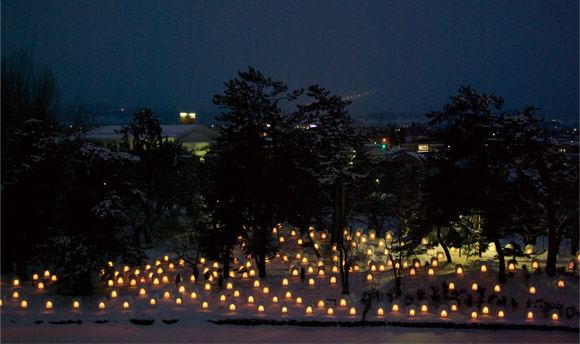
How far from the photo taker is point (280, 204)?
15.8 m

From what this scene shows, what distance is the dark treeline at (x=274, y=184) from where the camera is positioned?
43.2 feet

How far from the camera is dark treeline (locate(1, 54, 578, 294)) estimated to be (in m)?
13.2

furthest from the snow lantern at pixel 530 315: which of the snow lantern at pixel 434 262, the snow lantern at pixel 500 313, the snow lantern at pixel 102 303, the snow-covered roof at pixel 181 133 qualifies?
the snow-covered roof at pixel 181 133

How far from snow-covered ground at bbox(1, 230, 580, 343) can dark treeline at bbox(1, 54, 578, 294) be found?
77 centimetres

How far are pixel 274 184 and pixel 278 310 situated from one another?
15.9 ft

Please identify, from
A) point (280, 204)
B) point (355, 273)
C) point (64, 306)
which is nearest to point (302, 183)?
point (280, 204)

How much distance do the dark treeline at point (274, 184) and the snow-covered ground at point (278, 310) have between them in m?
0.77

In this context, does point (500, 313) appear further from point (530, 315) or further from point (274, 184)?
point (274, 184)

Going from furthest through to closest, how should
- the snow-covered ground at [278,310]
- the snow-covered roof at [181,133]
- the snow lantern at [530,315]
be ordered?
the snow-covered roof at [181,133] < the snow lantern at [530,315] < the snow-covered ground at [278,310]

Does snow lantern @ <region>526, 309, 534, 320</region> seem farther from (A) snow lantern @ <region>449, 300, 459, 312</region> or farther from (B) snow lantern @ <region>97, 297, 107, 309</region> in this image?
(B) snow lantern @ <region>97, 297, 107, 309</region>

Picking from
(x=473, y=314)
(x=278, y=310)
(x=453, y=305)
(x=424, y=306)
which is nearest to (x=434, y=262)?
(x=453, y=305)

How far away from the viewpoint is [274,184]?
50.9 feet

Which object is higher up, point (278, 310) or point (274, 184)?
point (274, 184)

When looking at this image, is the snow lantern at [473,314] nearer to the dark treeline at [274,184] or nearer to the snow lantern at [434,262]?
the dark treeline at [274,184]
